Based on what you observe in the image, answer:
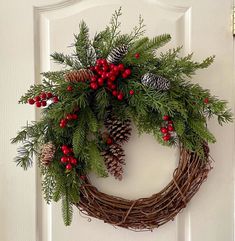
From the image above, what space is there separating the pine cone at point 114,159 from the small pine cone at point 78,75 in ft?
0.62

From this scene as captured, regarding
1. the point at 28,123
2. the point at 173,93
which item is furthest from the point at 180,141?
the point at 28,123

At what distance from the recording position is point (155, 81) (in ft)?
2.30

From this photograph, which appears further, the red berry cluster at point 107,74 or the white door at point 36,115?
the white door at point 36,115

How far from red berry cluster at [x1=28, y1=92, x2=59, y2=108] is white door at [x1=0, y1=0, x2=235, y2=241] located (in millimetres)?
126

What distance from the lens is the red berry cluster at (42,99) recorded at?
28.0 inches

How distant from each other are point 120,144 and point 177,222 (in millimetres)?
285

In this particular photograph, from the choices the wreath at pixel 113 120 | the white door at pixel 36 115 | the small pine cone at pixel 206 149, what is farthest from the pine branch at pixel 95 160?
the small pine cone at pixel 206 149

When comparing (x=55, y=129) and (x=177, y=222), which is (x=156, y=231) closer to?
(x=177, y=222)

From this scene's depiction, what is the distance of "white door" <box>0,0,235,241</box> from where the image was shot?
2.74ft

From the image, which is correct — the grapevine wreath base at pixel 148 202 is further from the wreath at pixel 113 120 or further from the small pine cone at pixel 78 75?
the small pine cone at pixel 78 75

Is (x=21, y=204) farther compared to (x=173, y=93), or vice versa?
(x=21, y=204)

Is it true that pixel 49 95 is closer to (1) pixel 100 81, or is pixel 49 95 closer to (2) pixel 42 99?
(2) pixel 42 99

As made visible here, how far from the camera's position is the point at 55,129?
72 cm

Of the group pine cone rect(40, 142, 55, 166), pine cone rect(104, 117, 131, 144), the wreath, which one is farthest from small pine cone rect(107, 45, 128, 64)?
pine cone rect(40, 142, 55, 166)
